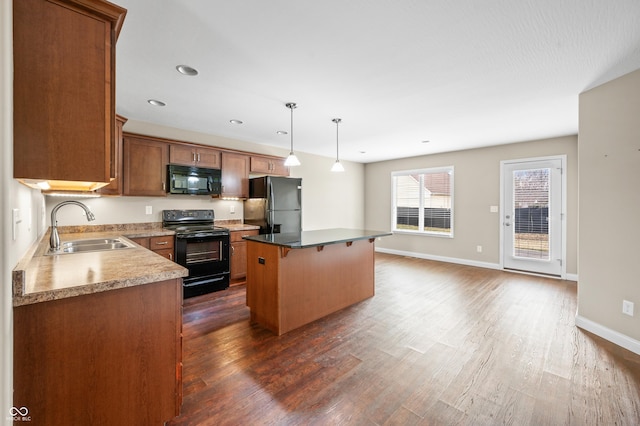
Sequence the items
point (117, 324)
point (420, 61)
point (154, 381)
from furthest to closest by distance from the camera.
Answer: point (420, 61) < point (154, 381) < point (117, 324)

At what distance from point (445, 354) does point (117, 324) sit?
244 centimetres

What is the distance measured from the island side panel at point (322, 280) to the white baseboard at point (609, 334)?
2.26 metres

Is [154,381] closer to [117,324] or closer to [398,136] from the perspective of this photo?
[117,324]

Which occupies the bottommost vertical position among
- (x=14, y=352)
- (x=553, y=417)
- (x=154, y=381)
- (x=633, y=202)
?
(x=553, y=417)

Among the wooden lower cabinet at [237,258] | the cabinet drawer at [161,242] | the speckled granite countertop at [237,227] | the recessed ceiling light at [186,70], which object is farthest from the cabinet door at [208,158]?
the recessed ceiling light at [186,70]

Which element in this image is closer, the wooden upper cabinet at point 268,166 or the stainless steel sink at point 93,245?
the stainless steel sink at point 93,245

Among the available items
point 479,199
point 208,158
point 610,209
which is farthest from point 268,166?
point 610,209

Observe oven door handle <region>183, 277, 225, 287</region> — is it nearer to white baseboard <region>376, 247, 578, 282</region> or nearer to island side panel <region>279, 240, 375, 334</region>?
island side panel <region>279, 240, 375, 334</region>

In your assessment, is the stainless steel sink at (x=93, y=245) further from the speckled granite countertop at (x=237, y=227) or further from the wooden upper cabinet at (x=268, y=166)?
the wooden upper cabinet at (x=268, y=166)

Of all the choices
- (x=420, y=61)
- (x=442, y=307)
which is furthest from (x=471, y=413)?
(x=420, y=61)

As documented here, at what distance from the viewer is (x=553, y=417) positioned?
1.65 meters

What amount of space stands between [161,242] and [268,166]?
90.8 inches

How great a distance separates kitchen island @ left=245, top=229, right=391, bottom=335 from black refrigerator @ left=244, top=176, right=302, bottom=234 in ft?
4.98

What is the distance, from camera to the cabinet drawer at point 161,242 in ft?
11.6
